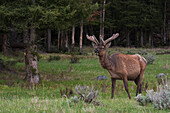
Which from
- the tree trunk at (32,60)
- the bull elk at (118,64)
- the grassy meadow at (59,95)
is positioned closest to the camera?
the grassy meadow at (59,95)

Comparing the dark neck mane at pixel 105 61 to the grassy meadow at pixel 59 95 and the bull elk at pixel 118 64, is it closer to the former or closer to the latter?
the bull elk at pixel 118 64

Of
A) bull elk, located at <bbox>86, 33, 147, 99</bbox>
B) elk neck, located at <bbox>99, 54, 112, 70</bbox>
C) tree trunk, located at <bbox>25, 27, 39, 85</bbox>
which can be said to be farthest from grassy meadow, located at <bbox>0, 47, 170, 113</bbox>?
elk neck, located at <bbox>99, 54, 112, 70</bbox>

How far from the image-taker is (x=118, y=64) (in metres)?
9.07

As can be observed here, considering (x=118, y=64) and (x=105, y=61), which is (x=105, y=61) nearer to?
(x=105, y=61)

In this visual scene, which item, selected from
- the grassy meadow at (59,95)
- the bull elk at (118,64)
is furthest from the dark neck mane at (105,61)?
the grassy meadow at (59,95)

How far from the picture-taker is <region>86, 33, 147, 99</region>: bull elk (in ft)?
28.4

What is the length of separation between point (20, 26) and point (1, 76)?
4890 mm

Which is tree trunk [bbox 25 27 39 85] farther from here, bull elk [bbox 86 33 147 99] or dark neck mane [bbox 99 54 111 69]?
dark neck mane [bbox 99 54 111 69]

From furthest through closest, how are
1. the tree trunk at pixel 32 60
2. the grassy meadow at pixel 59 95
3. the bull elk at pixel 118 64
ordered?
the tree trunk at pixel 32 60
the bull elk at pixel 118 64
the grassy meadow at pixel 59 95

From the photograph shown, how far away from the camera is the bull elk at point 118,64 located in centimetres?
866

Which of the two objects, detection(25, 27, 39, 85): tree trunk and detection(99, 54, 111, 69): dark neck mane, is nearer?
detection(99, 54, 111, 69): dark neck mane

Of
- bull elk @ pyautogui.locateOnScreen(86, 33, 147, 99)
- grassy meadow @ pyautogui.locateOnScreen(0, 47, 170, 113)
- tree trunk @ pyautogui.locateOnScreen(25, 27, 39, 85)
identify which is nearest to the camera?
grassy meadow @ pyautogui.locateOnScreen(0, 47, 170, 113)

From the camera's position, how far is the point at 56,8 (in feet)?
47.6

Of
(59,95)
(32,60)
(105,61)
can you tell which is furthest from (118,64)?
(32,60)
